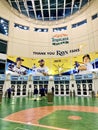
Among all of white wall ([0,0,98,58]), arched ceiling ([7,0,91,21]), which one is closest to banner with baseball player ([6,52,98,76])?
white wall ([0,0,98,58])

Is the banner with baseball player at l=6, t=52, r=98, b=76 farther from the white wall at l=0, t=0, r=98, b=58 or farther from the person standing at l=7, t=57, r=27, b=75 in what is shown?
the white wall at l=0, t=0, r=98, b=58

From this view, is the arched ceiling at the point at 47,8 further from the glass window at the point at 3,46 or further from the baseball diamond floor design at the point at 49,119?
the baseball diamond floor design at the point at 49,119

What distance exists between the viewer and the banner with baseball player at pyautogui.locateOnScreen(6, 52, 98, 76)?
25.7m

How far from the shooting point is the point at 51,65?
29.1 m

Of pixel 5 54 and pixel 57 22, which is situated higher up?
pixel 57 22

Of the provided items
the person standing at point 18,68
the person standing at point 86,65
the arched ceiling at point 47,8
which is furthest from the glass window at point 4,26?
the person standing at point 86,65

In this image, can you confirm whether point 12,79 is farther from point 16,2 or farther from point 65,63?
point 16,2

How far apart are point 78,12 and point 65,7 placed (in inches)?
101

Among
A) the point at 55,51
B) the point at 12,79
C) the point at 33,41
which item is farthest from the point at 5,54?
the point at 55,51

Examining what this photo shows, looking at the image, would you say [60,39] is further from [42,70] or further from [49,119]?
[49,119]

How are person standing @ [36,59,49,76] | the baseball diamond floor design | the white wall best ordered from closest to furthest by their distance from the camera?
the baseball diamond floor design → the white wall → person standing @ [36,59,49,76]

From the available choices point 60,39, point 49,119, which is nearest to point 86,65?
point 60,39

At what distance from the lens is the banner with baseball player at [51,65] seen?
84.3 feet

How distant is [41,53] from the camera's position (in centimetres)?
2972
